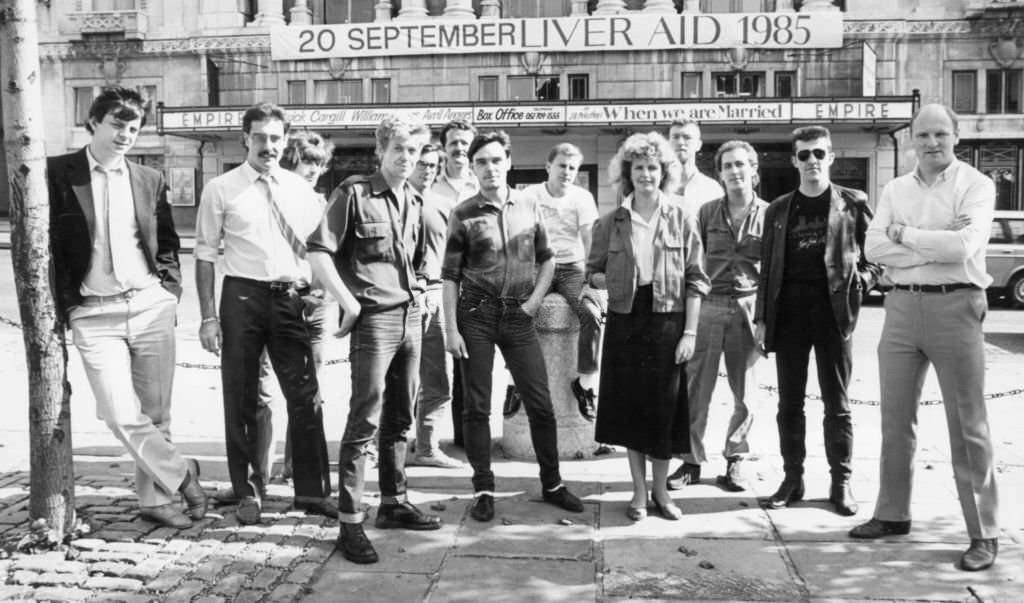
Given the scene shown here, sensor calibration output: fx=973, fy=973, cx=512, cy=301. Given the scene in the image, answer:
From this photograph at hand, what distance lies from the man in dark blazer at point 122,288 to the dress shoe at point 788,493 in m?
3.20

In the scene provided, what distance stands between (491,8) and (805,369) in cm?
3116

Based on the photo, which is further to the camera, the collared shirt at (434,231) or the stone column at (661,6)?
the stone column at (661,6)

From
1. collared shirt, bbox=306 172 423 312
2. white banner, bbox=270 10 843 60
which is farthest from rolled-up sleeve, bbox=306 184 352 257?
white banner, bbox=270 10 843 60

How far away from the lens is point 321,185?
34.2m

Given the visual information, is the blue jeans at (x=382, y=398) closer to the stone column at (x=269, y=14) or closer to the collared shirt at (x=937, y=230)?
the collared shirt at (x=937, y=230)

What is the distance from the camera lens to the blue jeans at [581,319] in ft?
22.5

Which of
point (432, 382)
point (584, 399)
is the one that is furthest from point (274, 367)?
point (584, 399)

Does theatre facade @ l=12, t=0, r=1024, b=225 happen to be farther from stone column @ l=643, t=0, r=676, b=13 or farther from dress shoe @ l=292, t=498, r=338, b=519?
dress shoe @ l=292, t=498, r=338, b=519

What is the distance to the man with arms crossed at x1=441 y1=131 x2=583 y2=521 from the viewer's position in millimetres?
5422

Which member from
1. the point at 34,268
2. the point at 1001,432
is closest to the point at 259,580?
the point at 34,268

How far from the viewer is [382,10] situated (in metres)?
35.7

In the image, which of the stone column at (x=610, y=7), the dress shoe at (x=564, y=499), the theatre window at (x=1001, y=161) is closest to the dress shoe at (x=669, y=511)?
the dress shoe at (x=564, y=499)

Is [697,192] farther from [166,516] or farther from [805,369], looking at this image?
[166,516]

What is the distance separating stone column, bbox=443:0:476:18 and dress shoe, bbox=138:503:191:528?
3143 cm
